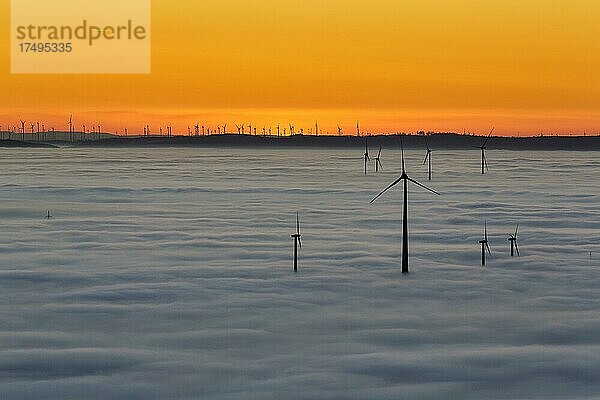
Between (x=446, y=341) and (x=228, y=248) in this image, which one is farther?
(x=228, y=248)

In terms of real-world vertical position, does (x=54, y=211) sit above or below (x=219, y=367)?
above

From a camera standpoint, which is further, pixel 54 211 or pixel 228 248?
pixel 54 211

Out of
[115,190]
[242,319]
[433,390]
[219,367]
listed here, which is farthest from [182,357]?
[115,190]

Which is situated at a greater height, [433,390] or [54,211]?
[54,211]

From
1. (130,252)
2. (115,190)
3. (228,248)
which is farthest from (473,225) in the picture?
(115,190)

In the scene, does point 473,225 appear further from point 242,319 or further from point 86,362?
point 86,362

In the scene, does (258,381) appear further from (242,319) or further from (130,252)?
(130,252)

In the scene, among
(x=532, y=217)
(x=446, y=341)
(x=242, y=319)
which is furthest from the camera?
(x=532, y=217)

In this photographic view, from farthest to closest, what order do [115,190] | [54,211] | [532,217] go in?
1. [115,190]
2. [54,211]
3. [532,217]

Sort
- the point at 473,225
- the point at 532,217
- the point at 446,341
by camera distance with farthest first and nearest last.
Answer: the point at 532,217, the point at 473,225, the point at 446,341
